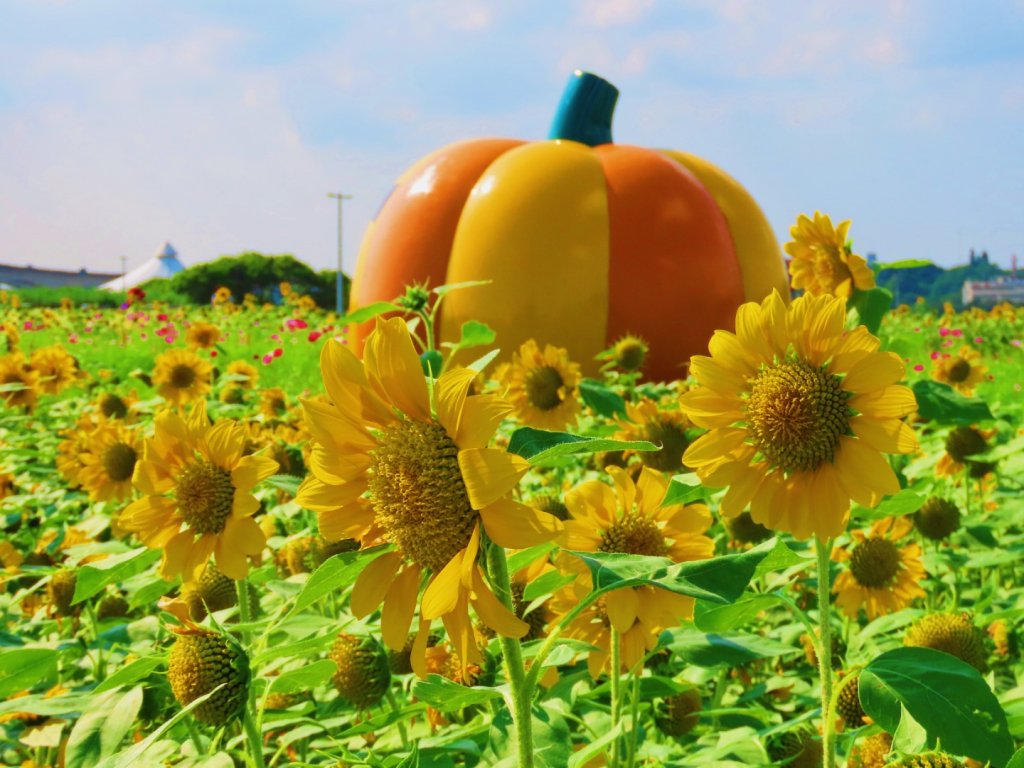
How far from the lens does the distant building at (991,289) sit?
1650 inches

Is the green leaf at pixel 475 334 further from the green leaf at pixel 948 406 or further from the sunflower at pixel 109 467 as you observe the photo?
the sunflower at pixel 109 467

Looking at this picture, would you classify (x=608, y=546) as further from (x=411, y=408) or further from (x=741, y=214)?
(x=741, y=214)

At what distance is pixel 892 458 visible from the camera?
2.11 meters

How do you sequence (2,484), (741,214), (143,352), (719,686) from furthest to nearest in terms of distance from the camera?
1. (143,352)
2. (741,214)
3. (2,484)
4. (719,686)

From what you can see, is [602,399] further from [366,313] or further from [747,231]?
[747,231]

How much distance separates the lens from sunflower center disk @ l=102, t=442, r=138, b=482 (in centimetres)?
250

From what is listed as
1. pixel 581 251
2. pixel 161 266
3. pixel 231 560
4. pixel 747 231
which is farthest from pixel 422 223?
pixel 161 266

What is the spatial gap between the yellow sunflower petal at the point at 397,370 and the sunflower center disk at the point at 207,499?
1.75 ft

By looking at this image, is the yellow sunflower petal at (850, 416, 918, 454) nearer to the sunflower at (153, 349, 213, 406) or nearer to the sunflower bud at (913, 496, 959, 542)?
the sunflower bud at (913, 496, 959, 542)

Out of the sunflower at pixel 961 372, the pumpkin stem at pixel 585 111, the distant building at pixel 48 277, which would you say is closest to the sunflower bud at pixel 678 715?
the sunflower at pixel 961 372

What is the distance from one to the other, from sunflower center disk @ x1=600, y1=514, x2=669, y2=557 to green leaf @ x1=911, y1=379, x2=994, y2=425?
18.8 inches

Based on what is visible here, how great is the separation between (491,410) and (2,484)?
2.62 m

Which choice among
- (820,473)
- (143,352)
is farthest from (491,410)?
(143,352)

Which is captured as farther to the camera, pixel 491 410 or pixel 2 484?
pixel 2 484
